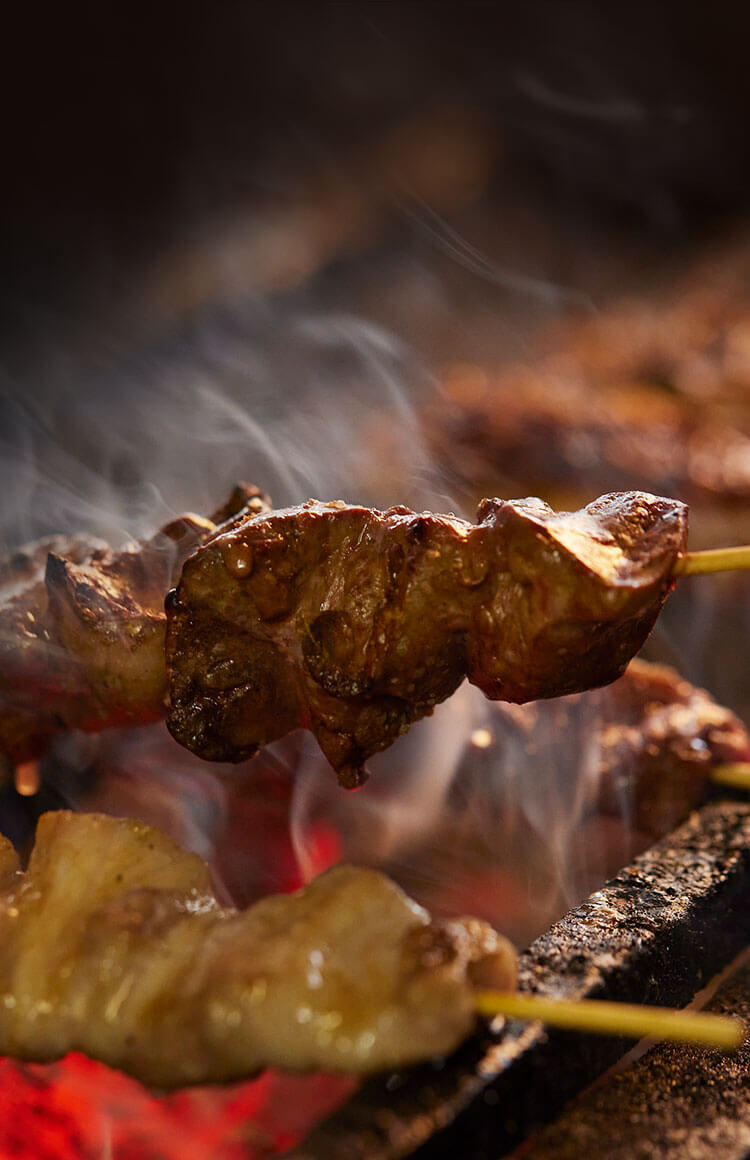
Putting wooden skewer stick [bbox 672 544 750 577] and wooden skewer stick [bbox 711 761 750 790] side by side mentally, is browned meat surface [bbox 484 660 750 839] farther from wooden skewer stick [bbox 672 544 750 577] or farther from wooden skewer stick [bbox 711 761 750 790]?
wooden skewer stick [bbox 672 544 750 577]

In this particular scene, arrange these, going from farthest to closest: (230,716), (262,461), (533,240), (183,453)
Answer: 1. (533,240)
2. (183,453)
3. (262,461)
4. (230,716)

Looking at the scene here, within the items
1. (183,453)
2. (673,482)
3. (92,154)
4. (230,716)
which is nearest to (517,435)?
(673,482)

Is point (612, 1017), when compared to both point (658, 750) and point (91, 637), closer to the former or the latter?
point (91, 637)

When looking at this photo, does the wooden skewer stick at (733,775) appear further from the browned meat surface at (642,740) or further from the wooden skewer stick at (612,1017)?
the wooden skewer stick at (612,1017)

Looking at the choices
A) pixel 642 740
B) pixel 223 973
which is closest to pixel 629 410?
pixel 642 740

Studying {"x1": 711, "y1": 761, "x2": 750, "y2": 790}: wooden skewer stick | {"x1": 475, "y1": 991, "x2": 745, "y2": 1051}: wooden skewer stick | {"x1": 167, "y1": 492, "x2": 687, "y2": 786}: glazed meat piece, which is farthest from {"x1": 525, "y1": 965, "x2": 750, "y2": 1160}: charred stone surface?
{"x1": 711, "y1": 761, "x2": 750, "y2": 790}: wooden skewer stick

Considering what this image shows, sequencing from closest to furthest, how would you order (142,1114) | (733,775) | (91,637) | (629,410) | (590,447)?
(142,1114) → (91,637) → (733,775) → (590,447) → (629,410)

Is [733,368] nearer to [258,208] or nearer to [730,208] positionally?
[730,208]
